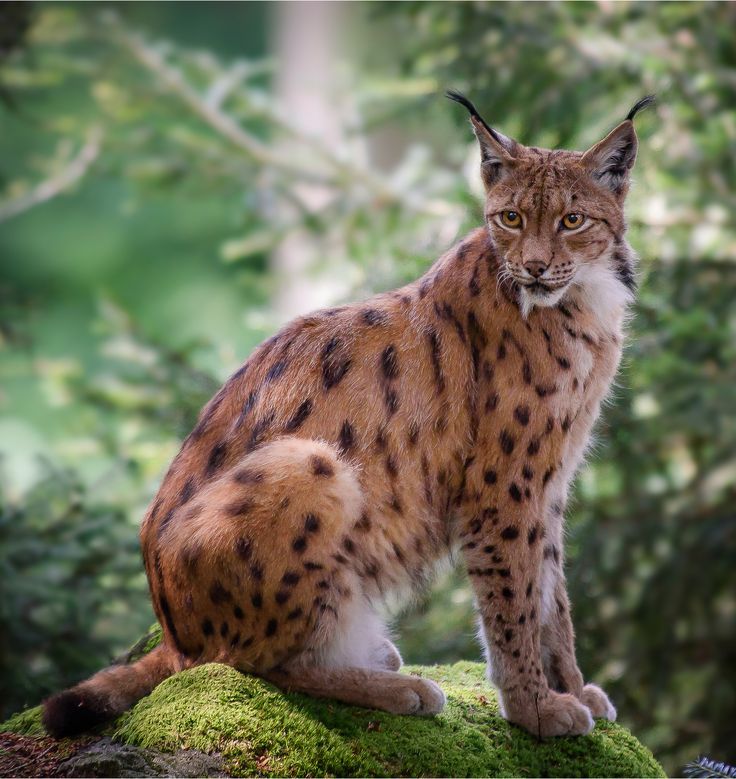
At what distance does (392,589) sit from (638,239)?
296cm

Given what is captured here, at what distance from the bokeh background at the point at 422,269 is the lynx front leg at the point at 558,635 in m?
1.18

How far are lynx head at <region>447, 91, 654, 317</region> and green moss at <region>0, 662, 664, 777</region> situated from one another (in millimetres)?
1601

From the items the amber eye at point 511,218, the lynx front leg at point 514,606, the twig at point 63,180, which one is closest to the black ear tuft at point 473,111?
the amber eye at point 511,218

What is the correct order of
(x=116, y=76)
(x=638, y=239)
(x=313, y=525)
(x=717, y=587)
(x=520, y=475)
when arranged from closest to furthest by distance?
1. (x=313, y=525)
2. (x=520, y=475)
3. (x=638, y=239)
4. (x=717, y=587)
5. (x=116, y=76)

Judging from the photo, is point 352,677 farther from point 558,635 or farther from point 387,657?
point 558,635

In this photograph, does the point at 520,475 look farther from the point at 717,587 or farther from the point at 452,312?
the point at 717,587

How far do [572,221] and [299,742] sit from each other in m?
2.09

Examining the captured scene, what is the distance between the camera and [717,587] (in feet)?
25.4

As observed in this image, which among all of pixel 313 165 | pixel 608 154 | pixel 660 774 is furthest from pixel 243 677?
pixel 313 165

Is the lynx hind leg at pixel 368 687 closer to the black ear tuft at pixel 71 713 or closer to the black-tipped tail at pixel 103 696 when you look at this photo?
the black-tipped tail at pixel 103 696

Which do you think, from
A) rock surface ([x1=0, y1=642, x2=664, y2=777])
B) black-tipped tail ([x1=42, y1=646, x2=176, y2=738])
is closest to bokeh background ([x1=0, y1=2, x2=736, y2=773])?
black-tipped tail ([x1=42, y1=646, x2=176, y2=738])

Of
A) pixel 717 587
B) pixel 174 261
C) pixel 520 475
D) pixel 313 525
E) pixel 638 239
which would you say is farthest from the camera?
pixel 174 261

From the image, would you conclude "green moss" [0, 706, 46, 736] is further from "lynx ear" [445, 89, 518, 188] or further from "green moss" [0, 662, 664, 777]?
"lynx ear" [445, 89, 518, 188]

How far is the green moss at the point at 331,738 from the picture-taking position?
11.9 ft
